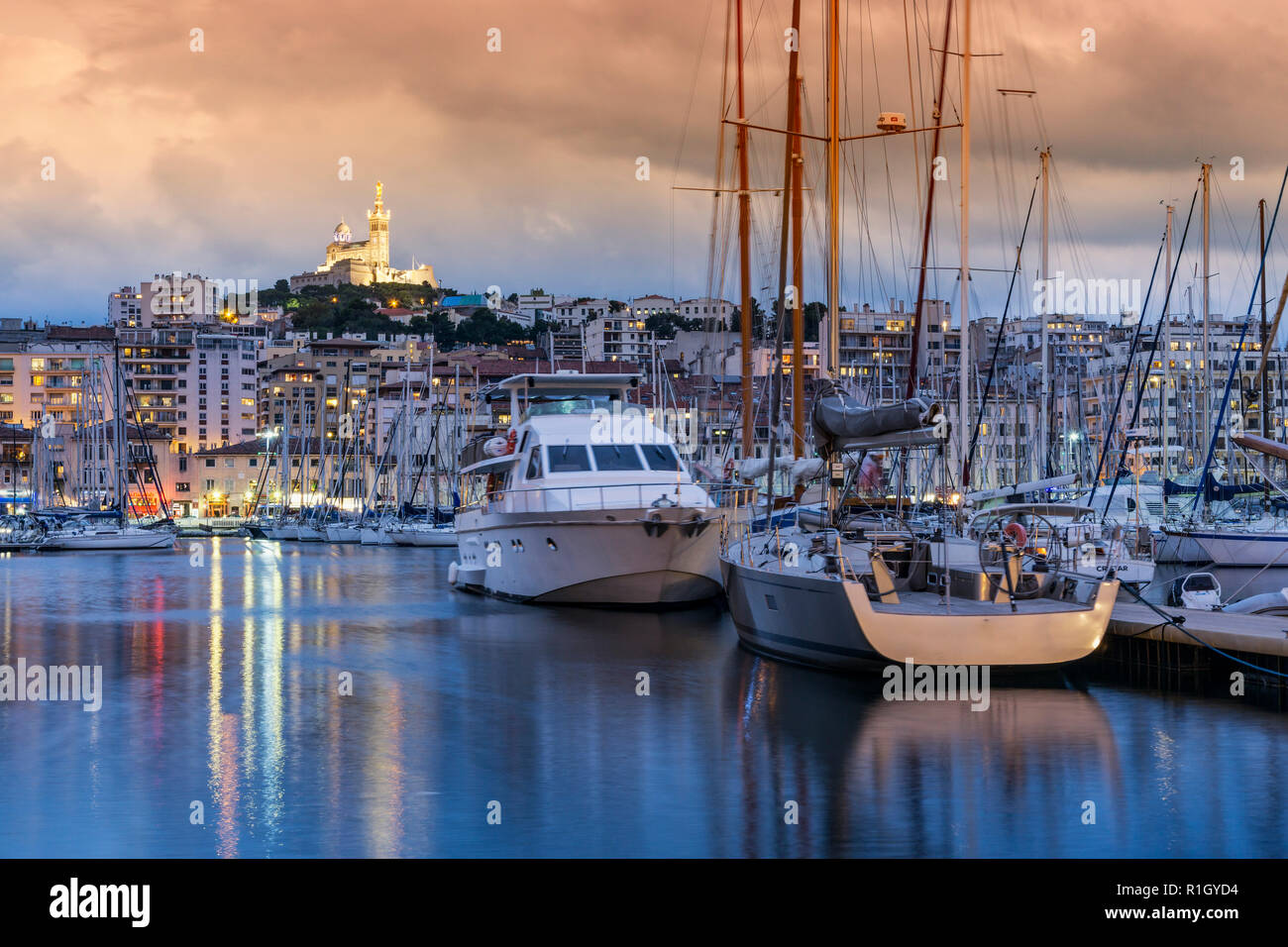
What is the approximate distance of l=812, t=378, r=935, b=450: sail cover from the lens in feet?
67.7

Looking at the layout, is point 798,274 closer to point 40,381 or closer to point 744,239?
point 744,239

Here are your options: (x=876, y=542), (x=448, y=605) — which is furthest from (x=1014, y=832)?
(x=448, y=605)

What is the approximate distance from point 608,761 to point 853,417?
746 cm

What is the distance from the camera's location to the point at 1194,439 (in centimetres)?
5806

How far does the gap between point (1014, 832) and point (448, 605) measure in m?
26.1

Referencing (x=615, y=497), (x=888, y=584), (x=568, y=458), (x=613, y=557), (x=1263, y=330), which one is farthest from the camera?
(x=1263, y=330)

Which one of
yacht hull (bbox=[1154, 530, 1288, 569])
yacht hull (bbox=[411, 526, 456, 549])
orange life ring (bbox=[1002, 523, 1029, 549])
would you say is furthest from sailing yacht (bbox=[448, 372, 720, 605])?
yacht hull (bbox=[411, 526, 456, 549])

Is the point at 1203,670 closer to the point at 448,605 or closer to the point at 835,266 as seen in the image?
the point at 835,266

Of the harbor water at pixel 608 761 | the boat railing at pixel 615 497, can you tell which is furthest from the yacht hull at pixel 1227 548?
the harbor water at pixel 608 761

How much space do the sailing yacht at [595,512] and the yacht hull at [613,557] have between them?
0.09 feet

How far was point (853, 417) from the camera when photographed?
2159 centimetres
